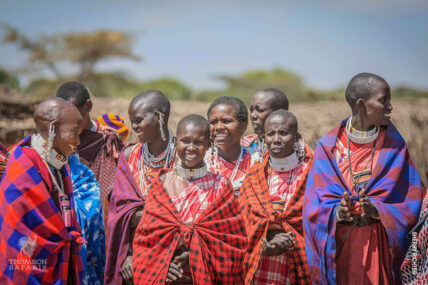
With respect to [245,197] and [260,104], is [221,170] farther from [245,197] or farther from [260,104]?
[260,104]

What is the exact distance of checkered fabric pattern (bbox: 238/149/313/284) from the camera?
3.83m

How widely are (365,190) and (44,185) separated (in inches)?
101

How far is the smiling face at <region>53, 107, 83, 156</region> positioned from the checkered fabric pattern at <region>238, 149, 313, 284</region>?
1573mm

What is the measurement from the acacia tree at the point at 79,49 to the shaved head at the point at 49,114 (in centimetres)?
2094

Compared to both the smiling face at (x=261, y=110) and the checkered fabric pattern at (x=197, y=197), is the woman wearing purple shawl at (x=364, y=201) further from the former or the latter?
the smiling face at (x=261, y=110)

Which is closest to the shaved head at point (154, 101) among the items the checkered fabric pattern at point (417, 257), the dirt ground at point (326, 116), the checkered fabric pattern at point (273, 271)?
the checkered fabric pattern at point (273, 271)

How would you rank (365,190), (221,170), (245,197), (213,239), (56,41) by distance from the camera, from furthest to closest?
1. (56,41)
2. (221,170)
3. (245,197)
4. (365,190)
5. (213,239)

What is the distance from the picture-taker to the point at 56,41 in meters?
25.3

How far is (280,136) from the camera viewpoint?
4051 millimetres

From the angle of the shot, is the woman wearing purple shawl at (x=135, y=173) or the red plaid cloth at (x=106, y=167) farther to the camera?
the red plaid cloth at (x=106, y=167)

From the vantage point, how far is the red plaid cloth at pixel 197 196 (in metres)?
3.66

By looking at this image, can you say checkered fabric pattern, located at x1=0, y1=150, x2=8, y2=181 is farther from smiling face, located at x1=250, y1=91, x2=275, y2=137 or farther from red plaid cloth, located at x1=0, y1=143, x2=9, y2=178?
smiling face, located at x1=250, y1=91, x2=275, y2=137

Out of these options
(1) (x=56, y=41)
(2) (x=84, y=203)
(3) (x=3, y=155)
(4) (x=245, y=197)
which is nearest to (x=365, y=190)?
(4) (x=245, y=197)

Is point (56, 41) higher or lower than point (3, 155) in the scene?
higher
